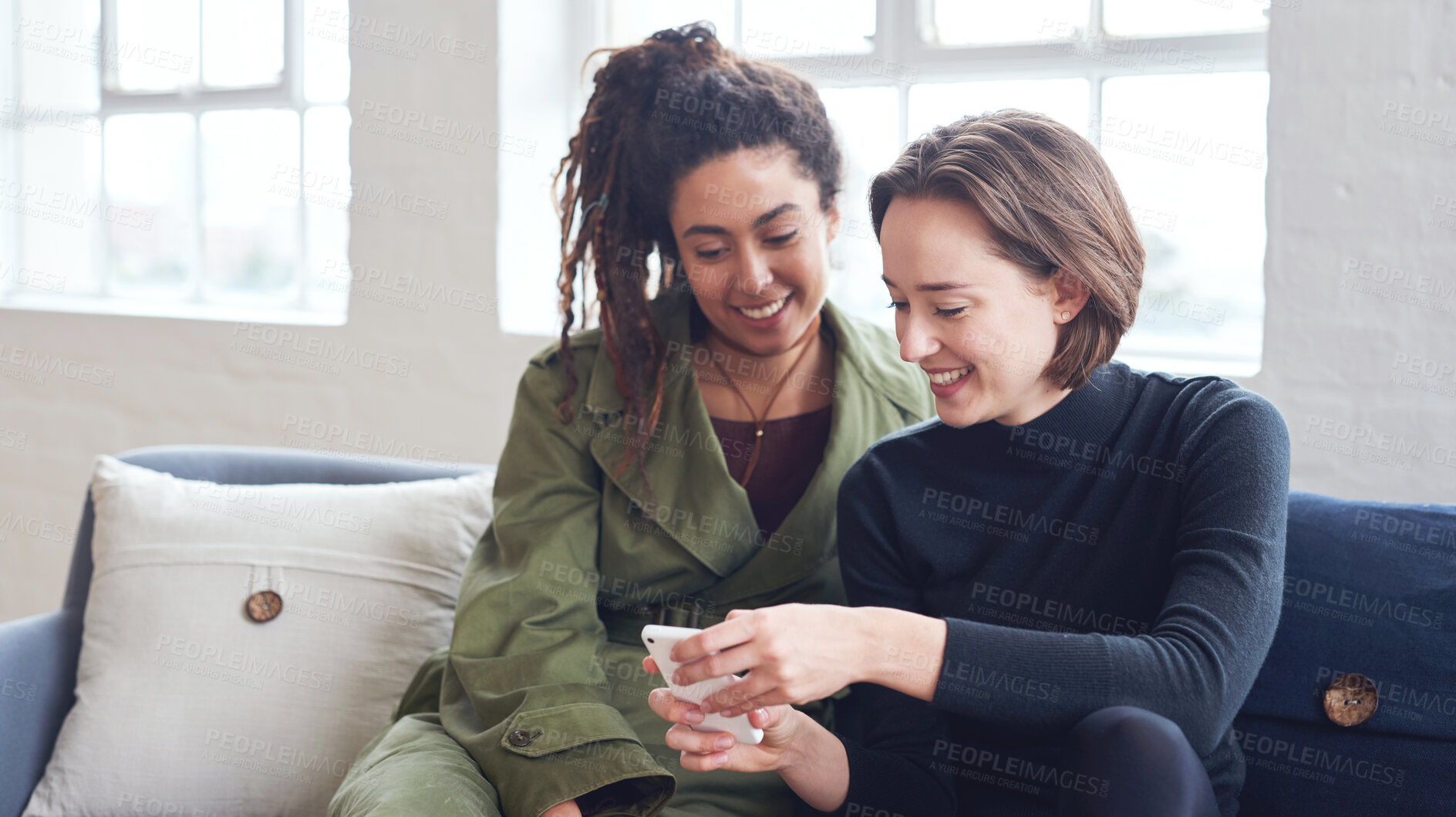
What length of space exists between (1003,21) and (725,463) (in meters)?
1.34

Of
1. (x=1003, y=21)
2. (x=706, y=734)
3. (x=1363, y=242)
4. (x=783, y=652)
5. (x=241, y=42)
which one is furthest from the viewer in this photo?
(x=241, y=42)

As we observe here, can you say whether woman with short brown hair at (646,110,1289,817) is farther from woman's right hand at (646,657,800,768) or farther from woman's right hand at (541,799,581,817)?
woman's right hand at (541,799,581,817)

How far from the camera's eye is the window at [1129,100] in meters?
2.18

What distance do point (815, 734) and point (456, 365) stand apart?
67.7 inches

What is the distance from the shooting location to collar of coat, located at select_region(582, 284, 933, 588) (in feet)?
5.20

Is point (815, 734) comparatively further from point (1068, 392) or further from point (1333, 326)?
point (1333, 326)

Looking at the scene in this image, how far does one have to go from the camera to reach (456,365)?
2.75 m

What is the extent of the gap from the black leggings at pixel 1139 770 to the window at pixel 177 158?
98.0 inches

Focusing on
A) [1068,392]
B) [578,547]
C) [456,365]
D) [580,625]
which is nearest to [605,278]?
[578,547]

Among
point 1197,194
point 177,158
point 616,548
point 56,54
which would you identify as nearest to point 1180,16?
point 1197,194

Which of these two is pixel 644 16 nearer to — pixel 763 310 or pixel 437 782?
pixel 763 310

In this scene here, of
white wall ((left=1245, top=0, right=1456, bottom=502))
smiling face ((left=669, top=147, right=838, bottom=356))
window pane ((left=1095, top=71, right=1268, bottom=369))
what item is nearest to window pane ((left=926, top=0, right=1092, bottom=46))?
window pane ((left=1095, top=71, right=1268, bottom=369))

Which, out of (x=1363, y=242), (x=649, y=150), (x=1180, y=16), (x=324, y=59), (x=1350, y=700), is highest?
(x=324, y=59)

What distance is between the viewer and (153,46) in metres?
3.41
